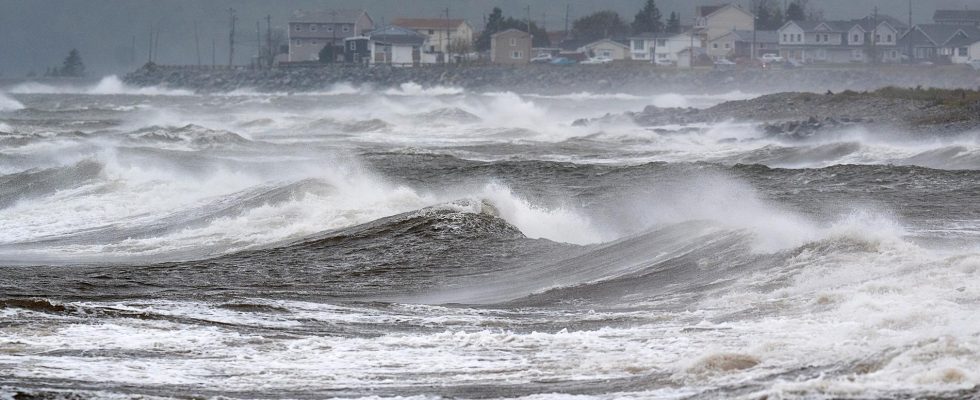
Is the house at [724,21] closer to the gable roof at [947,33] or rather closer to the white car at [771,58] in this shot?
the white car at [771,58]

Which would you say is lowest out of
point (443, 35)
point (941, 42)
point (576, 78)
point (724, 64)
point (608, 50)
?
point (576, 78)

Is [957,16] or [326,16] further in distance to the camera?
[326,16]

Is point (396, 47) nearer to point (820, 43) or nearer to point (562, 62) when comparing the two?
point (562, 62)

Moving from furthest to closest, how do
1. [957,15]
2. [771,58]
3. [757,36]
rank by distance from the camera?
[957,15]
[757,36]
[771,58]

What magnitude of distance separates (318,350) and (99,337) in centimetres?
160

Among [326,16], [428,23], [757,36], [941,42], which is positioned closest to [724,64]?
[757,36]

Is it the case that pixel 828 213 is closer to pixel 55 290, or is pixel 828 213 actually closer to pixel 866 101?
pixel 55 290

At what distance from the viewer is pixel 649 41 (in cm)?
12912

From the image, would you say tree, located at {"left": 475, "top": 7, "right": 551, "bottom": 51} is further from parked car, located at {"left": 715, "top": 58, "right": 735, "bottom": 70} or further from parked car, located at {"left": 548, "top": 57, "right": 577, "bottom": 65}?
parked car, located at {"left": 715, "top": 58, "right": 735, "bottom": 70}

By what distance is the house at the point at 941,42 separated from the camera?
112931 mm

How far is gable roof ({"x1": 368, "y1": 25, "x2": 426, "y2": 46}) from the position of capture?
133625 mm

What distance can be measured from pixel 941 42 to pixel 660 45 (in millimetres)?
27565

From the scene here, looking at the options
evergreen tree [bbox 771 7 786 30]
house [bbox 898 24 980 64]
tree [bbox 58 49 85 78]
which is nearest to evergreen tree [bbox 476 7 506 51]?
evergreen tree [bbox 771 7 786 30]

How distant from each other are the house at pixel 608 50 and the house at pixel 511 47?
683 cm
